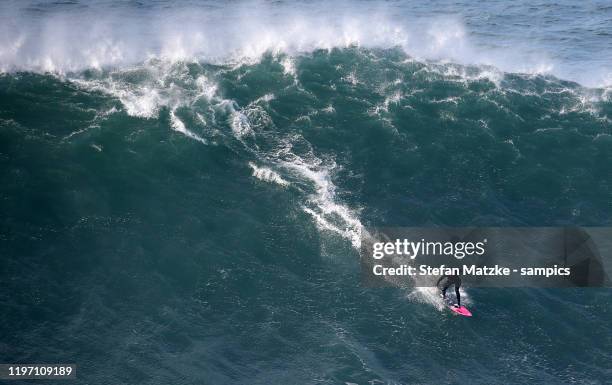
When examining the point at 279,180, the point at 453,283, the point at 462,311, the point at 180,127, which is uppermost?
the point at 180,127

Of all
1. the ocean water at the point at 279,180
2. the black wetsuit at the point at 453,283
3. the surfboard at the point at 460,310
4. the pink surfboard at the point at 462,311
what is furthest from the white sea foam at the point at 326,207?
the pink surfboard at the point at 462,311

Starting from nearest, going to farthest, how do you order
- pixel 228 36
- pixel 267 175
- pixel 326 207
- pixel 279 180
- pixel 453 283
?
pixel 453 283 → pixel 326 207 → pixel 279 180 → pixel 267 175 → pixel 228 36

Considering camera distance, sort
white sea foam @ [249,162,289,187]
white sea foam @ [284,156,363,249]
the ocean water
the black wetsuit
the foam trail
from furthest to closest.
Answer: the foam trail → white sea foam @ [249,162,289,187] → white sea foam @ [284,156,363,249] → the black wetsuit → the ocean water

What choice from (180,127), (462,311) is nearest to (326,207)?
(462,311)

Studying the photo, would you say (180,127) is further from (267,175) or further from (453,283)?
(453,283)

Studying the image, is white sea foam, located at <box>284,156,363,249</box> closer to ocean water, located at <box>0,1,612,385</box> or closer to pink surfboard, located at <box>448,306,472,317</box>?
ocean water, located at <box>0,1,612,385</box>

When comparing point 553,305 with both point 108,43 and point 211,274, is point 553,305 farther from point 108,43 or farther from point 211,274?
point 108,43

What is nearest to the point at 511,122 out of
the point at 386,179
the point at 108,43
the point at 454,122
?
the point at 454,122

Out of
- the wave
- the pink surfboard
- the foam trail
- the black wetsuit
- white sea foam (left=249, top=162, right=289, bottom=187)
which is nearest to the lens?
the pink surfboard

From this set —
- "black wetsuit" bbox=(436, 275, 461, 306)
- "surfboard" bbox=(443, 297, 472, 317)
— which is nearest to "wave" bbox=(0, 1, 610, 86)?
"black wetsuit" bbox=(436, 275, 461, 306)
